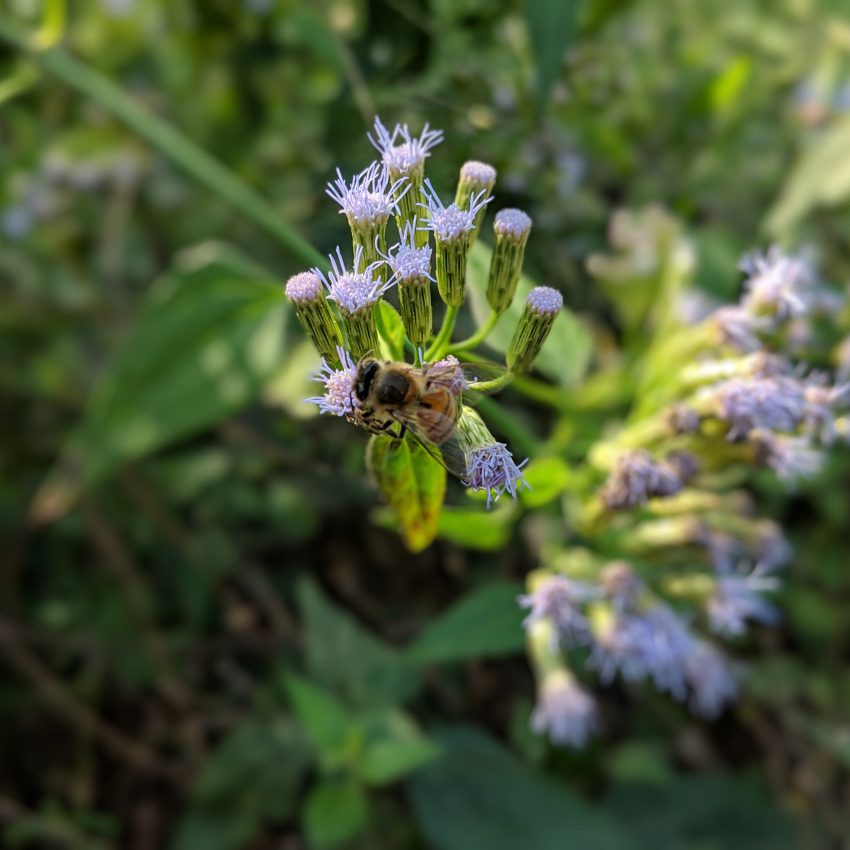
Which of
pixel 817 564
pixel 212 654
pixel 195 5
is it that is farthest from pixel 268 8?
pixel 817 564

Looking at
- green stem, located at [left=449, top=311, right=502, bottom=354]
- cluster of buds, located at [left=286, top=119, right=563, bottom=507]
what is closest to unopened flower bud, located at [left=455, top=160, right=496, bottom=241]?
cluster of buds, located at [left=286, top=119, right=563, bottom=507]

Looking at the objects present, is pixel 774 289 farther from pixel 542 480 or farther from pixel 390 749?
pixel 390 749

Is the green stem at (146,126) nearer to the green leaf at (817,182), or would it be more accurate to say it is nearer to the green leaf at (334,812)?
the green leaf at (334,812)

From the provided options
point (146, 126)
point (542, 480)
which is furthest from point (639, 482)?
point (146, 126)

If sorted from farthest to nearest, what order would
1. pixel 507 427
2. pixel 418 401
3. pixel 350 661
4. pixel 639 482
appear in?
pixel 350 661 < pixel 507 427 < pixel 639 482 < pixel 418 401

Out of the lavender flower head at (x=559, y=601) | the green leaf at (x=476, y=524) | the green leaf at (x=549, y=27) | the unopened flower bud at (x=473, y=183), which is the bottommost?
the lavender flower head at (x=559, y=601)

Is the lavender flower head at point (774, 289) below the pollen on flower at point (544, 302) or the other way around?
the other way around

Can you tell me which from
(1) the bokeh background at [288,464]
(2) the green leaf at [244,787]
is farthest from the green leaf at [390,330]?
(2) the green leaf at [244,787]

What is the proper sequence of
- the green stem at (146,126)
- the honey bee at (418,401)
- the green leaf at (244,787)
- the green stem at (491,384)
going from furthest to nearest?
the green leaf at (244,787)
the green stem at (146,126)
the green stem at (491,384)
the honey bee at (418,401)
